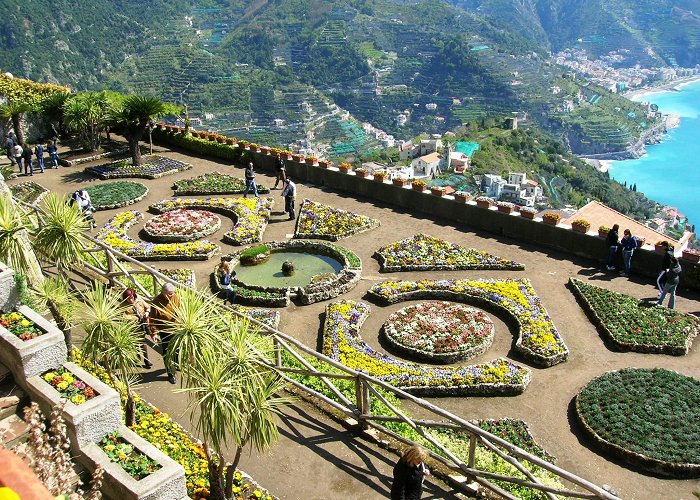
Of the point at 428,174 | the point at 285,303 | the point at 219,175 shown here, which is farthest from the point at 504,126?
the point at 285,303

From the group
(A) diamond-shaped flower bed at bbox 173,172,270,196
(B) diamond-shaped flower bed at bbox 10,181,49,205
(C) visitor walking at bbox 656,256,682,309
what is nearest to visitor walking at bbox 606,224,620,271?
(C) visitor walking at bbox 656,256,682,309

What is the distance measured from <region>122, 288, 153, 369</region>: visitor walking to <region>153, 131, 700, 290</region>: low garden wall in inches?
518

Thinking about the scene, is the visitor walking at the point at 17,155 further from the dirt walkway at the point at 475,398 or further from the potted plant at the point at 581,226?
the potted plant at the point at 581,226

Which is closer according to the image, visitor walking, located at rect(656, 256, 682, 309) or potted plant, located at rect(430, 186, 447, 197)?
visitor walking, located at rect(656, 256, 682, 309)

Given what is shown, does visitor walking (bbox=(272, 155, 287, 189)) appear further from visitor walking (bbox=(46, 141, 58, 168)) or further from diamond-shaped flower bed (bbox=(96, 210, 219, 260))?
visitor walking (bbox=(46, 141, 58, 168))

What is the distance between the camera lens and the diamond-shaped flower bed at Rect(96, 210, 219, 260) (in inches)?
799

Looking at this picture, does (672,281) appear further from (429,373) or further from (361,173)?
(361,173)

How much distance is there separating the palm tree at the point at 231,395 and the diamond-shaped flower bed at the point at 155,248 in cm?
1168

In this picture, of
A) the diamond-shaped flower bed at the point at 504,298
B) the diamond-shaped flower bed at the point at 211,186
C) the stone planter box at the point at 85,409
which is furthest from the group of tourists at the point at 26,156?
the stone planter box at the point at 85,409

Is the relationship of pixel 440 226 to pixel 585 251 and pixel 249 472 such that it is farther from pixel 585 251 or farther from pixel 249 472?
pixel 249 472

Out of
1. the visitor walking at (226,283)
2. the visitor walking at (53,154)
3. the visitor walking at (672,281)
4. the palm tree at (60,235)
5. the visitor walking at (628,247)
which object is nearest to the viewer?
the palm tree at (60,235)

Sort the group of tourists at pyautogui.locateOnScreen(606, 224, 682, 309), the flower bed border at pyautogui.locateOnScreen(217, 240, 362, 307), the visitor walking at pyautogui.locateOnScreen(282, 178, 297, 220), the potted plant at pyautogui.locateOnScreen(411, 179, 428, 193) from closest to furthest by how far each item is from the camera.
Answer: the group of tourists at pyautogui.locateOnScreen(606, 224, 682, 309)
the flower bed border at pyautogui.locateOnScreen(217, 240, 362, 307)
the visitor walking at pyautogui.locateOnScreen(282, 178, 297, 220)
the potted plant at pyautogui.locateOnScreen(411, 179, 428, 193)

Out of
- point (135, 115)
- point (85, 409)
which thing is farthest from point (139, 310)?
point (135, 115)

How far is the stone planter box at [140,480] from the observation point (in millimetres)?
7312
